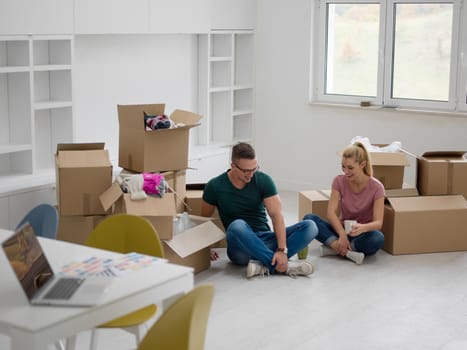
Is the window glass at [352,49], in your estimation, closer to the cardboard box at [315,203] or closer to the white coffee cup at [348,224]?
the cardboard box at [315,203]

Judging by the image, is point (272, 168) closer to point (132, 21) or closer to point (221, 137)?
point (221, 137)

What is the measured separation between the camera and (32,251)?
2637 millimetres

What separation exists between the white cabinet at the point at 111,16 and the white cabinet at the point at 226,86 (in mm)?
959

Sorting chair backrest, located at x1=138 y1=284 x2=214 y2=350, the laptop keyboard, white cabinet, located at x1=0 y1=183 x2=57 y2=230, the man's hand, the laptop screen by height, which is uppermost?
the laptop screen

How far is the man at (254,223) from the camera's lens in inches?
193

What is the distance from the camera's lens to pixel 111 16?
5.97 metres

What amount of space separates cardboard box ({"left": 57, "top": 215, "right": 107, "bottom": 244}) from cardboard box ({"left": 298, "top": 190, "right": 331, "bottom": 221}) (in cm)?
153

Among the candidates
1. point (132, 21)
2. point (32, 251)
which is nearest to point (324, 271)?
point (132, 21)

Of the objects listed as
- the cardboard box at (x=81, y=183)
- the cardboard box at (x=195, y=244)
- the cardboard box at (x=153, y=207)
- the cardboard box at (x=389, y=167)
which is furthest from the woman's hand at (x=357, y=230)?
the cardboard box at (x=81, y=183)

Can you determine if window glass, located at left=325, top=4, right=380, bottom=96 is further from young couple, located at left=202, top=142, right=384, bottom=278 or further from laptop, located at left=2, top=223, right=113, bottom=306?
laptop, located at left=2, top=223, right=113, bottom=306

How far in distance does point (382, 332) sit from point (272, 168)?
3777 mm

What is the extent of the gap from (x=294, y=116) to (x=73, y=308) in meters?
5.30

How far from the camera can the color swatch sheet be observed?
2.79m

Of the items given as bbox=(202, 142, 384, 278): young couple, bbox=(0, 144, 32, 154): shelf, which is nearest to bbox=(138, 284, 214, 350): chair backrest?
bbox=(202, 142, 384, 278): young couple
